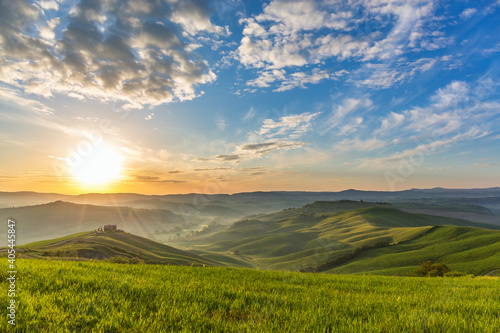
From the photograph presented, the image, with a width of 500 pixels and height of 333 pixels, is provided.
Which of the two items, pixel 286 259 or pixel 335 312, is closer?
pixel 335 312

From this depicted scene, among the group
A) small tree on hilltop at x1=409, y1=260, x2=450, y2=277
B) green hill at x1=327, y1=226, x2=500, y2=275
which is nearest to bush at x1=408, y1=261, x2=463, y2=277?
small tree on hilltop at x1=409, y1=260, x2=450, y2=277

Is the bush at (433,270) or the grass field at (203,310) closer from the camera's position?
the grass field at (203,310)

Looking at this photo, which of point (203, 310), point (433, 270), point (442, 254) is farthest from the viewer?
point (442, 254)

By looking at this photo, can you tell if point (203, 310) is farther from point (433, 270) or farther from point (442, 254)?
point (442, 254)

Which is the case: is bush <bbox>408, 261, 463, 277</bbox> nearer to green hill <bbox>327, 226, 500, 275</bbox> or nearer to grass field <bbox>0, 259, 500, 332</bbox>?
green hill <bbox>327, 226, 500, 275</bbox>

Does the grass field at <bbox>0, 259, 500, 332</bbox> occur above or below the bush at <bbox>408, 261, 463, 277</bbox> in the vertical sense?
above

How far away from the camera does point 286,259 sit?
195125 millimetres

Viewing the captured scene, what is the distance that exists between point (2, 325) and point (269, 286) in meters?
7.11

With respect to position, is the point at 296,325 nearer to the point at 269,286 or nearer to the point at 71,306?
the point at 269,286

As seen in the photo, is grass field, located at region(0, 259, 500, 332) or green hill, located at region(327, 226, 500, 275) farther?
green hill, located at region(327, 226, 500, 275)

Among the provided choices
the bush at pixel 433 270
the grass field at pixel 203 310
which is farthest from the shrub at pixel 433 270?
the grass field at pixel 203 310

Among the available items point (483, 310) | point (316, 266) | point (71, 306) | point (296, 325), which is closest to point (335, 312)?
point (296, 325)

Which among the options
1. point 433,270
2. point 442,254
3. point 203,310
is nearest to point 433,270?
point 433,270

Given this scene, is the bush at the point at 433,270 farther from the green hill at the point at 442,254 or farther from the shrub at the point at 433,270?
the green hill at the point at 442,254
